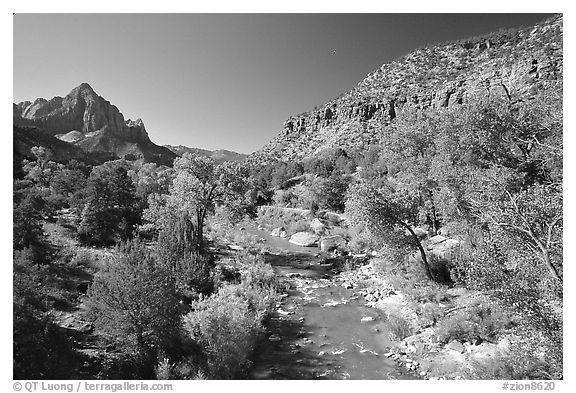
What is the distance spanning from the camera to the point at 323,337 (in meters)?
11.7

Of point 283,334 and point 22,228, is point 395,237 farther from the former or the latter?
point 22,228

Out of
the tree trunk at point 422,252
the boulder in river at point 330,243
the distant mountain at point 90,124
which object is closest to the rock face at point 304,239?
the boulder in river at point 330,243

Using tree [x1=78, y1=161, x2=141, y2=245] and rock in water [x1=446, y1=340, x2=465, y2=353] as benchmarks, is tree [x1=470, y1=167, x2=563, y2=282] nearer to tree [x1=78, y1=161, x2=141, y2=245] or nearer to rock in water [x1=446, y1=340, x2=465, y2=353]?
rock in water [x1=446, y1=340, x2=465, y2=353]

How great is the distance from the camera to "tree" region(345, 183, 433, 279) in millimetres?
14078

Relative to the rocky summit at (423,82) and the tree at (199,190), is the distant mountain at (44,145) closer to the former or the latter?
the rocky summit at (423,82)

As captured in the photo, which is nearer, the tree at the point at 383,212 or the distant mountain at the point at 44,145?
the tree at the point at 383,212

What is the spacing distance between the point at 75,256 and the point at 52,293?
4644 millimetres

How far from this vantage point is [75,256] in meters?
15.8

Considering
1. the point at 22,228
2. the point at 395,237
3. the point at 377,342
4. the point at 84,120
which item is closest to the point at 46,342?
the point at 22,228

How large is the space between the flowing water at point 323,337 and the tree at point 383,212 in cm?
364

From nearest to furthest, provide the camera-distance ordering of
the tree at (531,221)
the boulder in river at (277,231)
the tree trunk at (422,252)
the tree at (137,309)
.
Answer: the tree at (531,221), the tree at (137,309), the tree trunk at (422,252), the boulder in river at (277,231)

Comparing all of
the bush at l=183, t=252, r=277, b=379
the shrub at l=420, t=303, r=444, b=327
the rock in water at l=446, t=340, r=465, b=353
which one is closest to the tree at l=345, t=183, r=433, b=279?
the shrub at l=420, t=303, r=444, b=327

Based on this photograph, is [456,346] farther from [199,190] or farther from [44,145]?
[44,145]

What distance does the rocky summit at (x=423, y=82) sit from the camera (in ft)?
183
